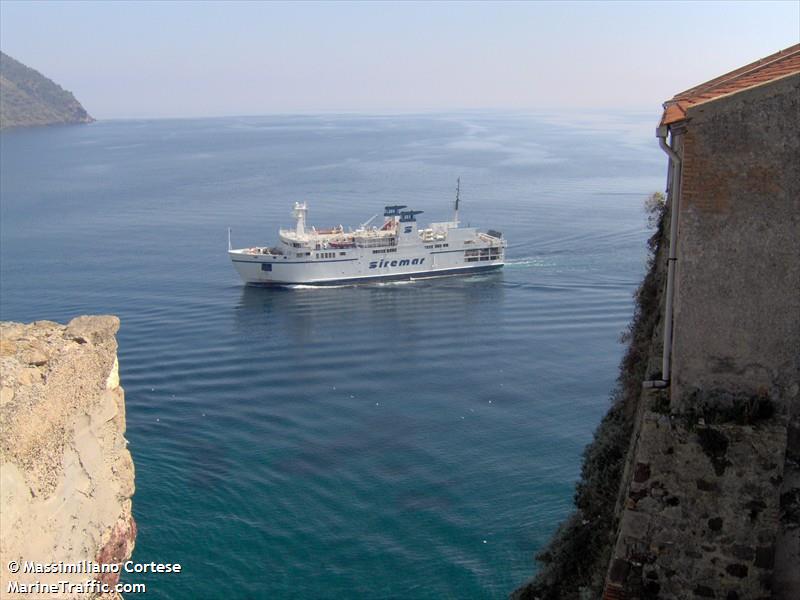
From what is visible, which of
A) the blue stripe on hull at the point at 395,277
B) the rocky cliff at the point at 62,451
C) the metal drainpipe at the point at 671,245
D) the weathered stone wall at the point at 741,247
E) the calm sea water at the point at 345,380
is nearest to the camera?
the weathered stone wall at the point at 741,247

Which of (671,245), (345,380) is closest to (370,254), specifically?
(345,380)

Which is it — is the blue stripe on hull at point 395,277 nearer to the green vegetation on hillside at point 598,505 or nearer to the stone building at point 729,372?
the green vegetation on hillside at point 598,505

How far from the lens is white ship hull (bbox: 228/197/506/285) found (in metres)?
43.5

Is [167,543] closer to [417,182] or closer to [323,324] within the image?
[323,324]

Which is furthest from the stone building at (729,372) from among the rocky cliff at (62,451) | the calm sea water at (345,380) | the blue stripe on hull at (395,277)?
the blue stripe on hull at (395,277)

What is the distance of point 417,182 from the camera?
78.8 m

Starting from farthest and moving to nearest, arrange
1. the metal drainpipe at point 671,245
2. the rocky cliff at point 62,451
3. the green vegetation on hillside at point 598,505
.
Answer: the green vegetation on hillside at point 598,505
the rocky cliff at point 62,451
the metal drainpipe at point 671,245

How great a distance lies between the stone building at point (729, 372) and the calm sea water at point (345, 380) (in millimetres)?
10311

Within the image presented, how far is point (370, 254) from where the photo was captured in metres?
44.9

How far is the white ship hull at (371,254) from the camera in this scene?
143 feet

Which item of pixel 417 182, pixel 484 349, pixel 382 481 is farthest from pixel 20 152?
pixel 382 481

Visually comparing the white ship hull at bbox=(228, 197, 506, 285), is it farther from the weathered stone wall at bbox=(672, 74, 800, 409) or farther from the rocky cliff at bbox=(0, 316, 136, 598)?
the weathered stone wall at bbox=(672, 74, 800, 409)

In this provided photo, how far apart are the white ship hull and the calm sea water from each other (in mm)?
1323

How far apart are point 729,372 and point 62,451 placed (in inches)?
231
